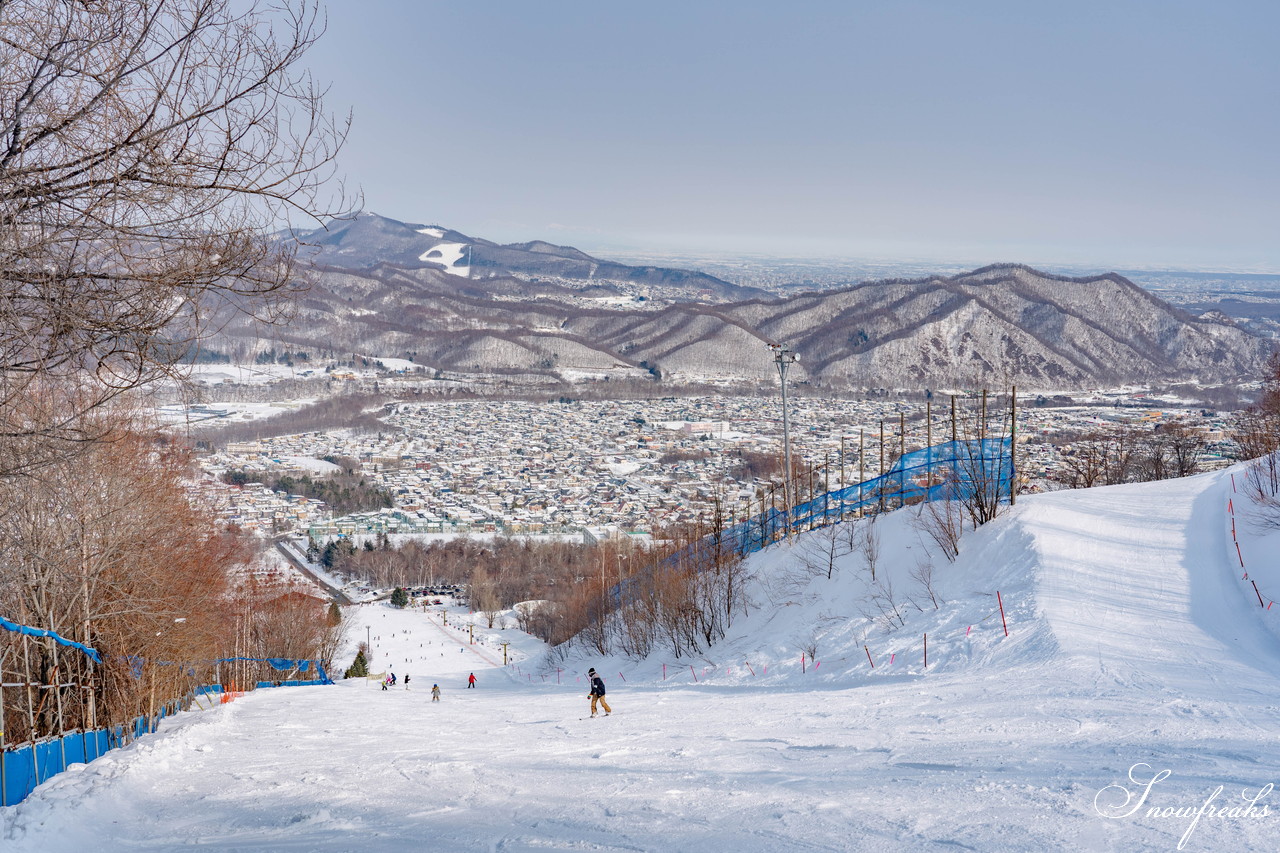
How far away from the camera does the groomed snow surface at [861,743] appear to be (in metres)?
6.95

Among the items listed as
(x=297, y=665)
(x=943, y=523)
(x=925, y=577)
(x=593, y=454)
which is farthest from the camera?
(x=593, y=454)

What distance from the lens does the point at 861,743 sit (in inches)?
392

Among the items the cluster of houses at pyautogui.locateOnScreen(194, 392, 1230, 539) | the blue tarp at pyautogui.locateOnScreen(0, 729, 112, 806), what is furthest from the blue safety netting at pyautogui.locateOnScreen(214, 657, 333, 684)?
the cluster of houses at pyautogui.locateOnScreen(194, 392, 1230, 539)

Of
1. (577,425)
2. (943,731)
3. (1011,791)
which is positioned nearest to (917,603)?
(943,731)

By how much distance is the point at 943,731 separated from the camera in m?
10.2

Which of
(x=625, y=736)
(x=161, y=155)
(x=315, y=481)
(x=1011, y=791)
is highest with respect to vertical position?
(x=161, y=155)

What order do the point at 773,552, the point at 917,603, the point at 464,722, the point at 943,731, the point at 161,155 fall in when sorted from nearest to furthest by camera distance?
the point at 161,155
the point at 943,731
the point at 464,722
the point at 917,603
the point at 773,552

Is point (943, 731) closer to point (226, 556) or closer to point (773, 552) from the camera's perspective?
point (773, 552)

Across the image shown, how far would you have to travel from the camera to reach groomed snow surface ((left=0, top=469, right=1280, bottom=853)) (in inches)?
273

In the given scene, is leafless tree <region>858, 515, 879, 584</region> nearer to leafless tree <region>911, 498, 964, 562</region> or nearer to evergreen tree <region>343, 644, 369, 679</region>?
leafless tree <region>911, 498, 964, 562</region>

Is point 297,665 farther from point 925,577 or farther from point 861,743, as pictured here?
point 861,743

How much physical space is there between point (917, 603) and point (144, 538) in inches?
609

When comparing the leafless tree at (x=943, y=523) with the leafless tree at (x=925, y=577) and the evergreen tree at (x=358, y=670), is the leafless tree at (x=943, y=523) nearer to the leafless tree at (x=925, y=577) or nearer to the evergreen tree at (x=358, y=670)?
the leafless tree at (x=925, y=577)

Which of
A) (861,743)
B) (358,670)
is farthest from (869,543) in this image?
(358,670)
